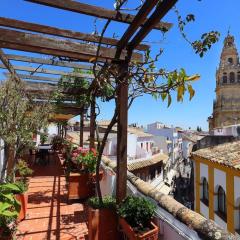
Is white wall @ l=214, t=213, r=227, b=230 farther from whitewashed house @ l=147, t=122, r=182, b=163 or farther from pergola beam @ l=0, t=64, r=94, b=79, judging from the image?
whitewashed house @ l=147, t=122, r=182, b=163

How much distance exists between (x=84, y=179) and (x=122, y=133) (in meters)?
2.84

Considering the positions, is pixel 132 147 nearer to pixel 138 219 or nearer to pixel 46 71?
pixel 46 71

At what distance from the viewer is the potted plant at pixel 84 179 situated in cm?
688

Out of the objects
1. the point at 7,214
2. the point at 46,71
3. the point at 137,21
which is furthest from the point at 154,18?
the point at 46,71

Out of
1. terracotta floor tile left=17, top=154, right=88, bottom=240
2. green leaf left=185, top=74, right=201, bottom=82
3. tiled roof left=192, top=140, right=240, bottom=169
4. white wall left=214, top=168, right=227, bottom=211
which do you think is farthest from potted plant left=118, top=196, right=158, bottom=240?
white wall left=214, top=168, right=227, bottom=211

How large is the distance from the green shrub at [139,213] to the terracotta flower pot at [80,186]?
10.4ft

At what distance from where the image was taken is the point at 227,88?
54188 mm

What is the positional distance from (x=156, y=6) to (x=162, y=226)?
253 centimetres

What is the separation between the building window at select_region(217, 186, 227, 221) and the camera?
1293 centimetres

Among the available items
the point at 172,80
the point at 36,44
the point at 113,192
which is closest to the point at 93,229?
the point at 113,192

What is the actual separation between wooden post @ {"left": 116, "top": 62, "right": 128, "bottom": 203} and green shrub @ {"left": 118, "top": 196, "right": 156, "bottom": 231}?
1.93 ft

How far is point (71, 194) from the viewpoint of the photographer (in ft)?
22.5

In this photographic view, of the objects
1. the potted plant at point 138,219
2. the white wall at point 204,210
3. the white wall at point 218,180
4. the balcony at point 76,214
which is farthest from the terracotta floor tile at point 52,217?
the white wall at point 204,210

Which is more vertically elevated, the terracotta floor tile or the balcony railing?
the balcony railing
